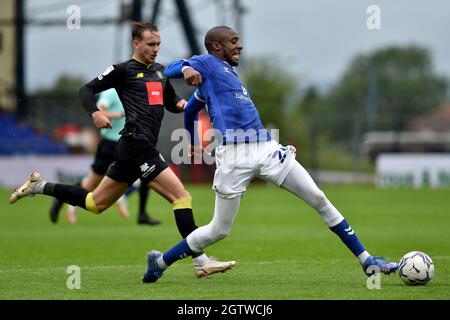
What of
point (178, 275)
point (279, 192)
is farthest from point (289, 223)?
point (279, 192)

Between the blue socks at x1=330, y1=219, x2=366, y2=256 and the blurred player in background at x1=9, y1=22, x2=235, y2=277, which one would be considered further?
the blurred player in background at x1=9, y1=22, x2=235, y2=277

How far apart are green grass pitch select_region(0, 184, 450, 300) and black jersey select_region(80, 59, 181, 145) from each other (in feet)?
4.89

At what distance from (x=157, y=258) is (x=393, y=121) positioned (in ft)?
101

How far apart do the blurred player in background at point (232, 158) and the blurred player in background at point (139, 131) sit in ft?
2.16

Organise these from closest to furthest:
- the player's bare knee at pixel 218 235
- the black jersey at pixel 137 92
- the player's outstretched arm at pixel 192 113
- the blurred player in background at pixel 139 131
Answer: the player's bare knee at pixel 218 235
the player's outstretched arm at pixel 192 113
the blurred player in background at pixel 139 131
the black jersey at pixel 137 92

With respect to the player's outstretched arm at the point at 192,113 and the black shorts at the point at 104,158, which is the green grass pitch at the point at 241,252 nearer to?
the black shorts at the point at 104,158

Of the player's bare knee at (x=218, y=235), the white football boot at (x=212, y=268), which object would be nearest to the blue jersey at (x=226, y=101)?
the player's bare knee at (x=218, y=235)

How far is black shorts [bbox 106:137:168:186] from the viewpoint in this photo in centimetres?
960

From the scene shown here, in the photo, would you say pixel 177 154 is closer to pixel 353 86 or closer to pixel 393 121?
pixel 393 121

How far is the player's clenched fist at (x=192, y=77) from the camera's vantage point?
8.45 m

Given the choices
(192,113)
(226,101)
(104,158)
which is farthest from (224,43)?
(104,158)

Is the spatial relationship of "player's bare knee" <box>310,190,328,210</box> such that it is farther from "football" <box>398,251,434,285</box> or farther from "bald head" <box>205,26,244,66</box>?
"bald head" <box>205,26,244,66</box>

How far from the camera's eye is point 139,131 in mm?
9680

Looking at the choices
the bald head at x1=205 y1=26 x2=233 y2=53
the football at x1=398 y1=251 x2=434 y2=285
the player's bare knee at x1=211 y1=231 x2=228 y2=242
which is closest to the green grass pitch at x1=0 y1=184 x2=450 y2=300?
the football at x1=398 y1=251 x2=434 y2=285
